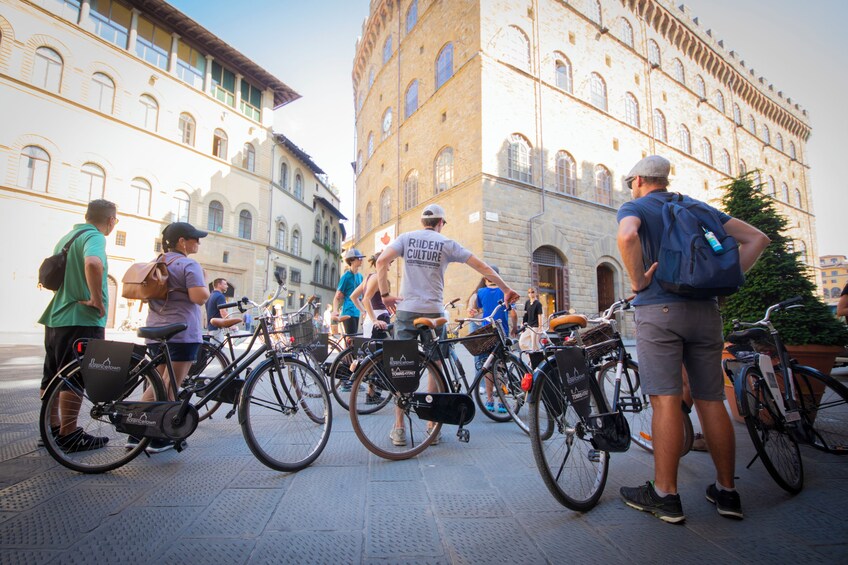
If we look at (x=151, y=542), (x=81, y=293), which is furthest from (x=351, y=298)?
(x=151, y=542)

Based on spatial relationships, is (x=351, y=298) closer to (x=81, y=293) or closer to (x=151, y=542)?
(x=81, y=293)

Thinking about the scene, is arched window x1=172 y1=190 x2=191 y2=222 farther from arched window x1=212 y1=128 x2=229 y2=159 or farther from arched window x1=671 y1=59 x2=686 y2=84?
arched window x1=671 y1=59 x2=686 y2=84

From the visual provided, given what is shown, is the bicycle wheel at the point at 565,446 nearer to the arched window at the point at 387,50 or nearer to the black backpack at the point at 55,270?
the black backpack at the point at 55,270

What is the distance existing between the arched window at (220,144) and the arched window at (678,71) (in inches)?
1123

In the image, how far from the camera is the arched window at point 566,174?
18.2 meters

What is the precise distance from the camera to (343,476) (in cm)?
275

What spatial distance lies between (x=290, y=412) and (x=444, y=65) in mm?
19141

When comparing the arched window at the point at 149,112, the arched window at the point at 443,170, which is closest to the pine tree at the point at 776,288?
the arched window at the point at 443,170

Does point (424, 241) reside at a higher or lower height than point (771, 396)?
higher

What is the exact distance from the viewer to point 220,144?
84.3 feet

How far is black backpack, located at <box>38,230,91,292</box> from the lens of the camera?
3.26m

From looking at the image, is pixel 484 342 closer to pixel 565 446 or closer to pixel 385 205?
pixel 565 446

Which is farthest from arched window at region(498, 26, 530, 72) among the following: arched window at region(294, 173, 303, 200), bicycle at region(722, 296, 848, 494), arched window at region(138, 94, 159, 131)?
arched window at region(294, 173, 303, 200)

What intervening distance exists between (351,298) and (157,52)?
85.8 feet
